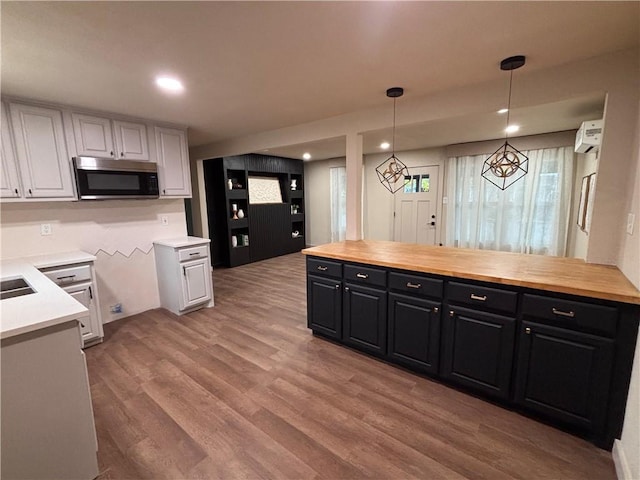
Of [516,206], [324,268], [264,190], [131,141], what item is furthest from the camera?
[264,190]

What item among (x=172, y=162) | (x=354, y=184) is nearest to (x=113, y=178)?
(x=172, y=162)

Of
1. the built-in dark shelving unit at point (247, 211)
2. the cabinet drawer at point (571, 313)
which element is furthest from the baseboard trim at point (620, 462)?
the built-in dark shelving unit at point (247, 211)

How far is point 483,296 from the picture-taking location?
189cm

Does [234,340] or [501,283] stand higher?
[501,283]

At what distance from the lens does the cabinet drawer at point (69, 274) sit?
254 centimetres

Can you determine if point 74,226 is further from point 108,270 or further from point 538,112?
point 538,112

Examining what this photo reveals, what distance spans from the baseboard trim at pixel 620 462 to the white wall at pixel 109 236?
4.44m

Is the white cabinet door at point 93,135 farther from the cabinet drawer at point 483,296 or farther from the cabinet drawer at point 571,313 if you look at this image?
the cabinet drawer at point 571,313

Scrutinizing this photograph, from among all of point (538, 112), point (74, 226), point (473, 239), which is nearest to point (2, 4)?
point (74, 226)

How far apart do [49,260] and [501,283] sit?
12.3 feet

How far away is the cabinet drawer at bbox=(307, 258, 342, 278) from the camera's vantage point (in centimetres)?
263

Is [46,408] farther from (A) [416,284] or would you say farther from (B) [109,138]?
(B) [109,138]

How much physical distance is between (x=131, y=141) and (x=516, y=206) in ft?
18.8

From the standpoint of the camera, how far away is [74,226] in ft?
10.1
